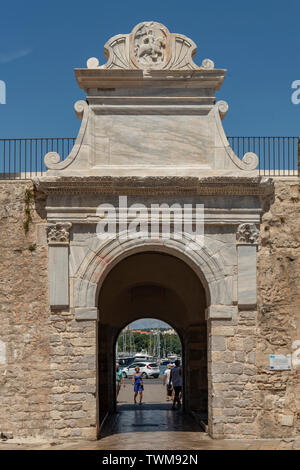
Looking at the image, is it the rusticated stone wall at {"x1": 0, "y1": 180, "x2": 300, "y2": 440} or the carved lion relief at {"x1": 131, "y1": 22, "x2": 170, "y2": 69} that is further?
the carved lion relief at {"x1": 131, "y1": 22, "x2": 170, "y2": 69}

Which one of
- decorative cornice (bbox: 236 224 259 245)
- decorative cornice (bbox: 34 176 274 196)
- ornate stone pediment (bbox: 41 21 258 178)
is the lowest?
decorative cornice (bbox: 236 224 259 245)

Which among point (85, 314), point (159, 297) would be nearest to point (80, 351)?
point (85, 314)

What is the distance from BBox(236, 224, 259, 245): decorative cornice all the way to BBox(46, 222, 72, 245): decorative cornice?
8.91 feet

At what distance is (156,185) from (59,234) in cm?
174

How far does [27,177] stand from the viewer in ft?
39.3

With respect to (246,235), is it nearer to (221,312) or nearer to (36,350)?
(221,312)

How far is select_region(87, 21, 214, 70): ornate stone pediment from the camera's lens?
1173 cm

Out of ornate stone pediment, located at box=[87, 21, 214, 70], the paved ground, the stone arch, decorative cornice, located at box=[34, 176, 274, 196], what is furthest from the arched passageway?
ornate stone pediment, located at box=[87, 21, 214, 70]

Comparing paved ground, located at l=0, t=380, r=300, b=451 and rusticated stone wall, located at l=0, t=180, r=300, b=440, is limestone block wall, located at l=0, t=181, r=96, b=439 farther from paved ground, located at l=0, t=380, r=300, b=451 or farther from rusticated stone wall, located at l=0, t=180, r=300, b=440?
paved ground, located at l=0, t=380, r=300, b=451

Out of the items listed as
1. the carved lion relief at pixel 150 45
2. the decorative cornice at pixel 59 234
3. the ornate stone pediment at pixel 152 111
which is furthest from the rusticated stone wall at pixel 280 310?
the decorative cornice at pixel 59 234

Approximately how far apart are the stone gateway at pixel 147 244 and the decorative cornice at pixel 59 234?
0.05 ft

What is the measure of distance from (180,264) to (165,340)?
231ft

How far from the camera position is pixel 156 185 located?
37.2ft

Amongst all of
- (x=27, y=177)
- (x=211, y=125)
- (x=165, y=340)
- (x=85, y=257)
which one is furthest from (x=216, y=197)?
(x=165, y=340)
